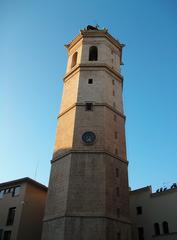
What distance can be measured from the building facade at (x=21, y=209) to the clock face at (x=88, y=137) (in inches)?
379


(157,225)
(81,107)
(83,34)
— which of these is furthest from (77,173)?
(83,34)

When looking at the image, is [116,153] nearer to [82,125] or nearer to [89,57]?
[82,125]

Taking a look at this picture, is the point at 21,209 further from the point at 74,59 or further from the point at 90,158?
the point at 74,59

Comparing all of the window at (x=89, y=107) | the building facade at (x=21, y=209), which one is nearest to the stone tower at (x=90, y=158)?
the window at (x=89, y=107)

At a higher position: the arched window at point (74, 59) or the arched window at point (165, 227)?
the arched window at point (74, 59)

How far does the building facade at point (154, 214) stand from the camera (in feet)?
95.7

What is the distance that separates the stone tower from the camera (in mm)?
24547

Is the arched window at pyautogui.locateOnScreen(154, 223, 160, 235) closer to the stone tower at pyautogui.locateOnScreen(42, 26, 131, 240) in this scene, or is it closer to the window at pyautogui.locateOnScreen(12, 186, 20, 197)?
the stone tower at pyautogui.locateOnScreen(42, 26, 131, 240)

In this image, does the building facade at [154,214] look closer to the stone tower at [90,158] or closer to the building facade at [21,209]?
the stone tower at [90,158]

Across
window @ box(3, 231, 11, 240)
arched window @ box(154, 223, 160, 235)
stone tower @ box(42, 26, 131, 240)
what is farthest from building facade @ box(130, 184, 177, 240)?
window @ box(3, 231, 11, 240)

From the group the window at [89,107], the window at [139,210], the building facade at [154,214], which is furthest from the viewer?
the window at [139,210]

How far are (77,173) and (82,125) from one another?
18.6 feet

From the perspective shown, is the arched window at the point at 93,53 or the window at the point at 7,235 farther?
the arched window at the point at 93,53

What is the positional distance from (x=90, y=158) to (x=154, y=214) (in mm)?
9961
